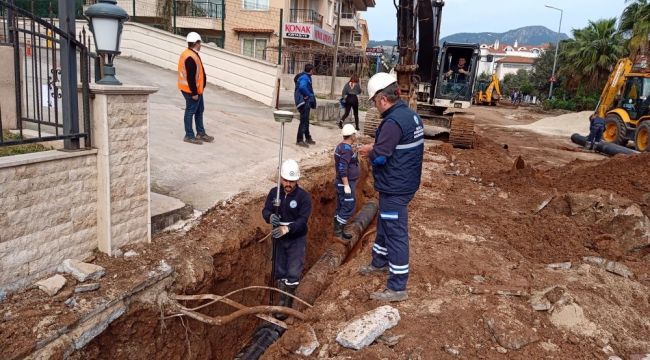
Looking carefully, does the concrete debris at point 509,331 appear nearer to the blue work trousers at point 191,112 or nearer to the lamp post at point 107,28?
the lamp post at point 107,28

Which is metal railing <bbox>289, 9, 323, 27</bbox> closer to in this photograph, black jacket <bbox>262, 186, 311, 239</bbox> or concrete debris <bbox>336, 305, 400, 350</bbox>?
black jacket <bbox>262, 186, 311, 239</bbox>

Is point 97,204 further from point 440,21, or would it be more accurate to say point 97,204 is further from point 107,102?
point 440,21

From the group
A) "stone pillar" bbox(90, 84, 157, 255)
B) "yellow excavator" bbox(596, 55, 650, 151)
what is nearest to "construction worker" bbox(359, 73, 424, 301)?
"stone pillar" bbox(90, 84, 157, 255)

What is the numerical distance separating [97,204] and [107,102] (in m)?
0.99

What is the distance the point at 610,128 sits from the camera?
17625mm

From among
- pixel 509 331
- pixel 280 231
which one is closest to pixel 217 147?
pixel 280 231

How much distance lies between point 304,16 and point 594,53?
21170mm

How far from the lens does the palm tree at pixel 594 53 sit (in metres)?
33.1

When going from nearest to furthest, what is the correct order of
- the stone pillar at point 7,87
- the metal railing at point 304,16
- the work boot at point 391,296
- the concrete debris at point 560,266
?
the work boot at point 391,296, the concrete debris at point 560,266, the stone pillar at point 7,87, the metal railing at point 304,16

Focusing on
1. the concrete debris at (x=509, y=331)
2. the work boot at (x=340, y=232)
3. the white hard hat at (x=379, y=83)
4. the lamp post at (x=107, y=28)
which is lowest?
the work boot at (x=340, y=232)

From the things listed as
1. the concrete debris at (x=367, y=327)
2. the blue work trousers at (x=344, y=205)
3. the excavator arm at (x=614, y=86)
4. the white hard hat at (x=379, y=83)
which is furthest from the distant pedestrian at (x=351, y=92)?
the excavator arm at (x=614, y=86)

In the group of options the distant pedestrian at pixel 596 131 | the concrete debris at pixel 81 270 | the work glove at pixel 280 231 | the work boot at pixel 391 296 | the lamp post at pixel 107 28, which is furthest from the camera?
the distant pedestrian at pixel 596 131

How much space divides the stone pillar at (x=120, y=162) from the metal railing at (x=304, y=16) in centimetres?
2579

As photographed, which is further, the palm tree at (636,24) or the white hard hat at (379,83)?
the palm tree at (636,24)
